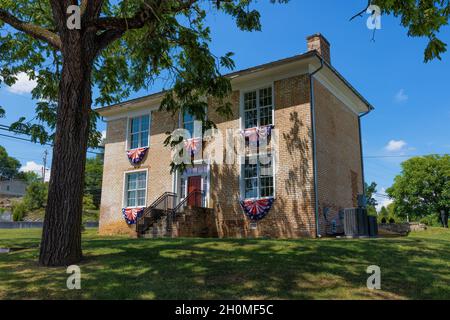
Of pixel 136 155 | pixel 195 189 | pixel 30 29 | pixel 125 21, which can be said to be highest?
pixel 30 29

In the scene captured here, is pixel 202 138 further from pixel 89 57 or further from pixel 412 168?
pixel 412 168

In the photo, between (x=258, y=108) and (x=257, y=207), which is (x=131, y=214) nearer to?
(x=257, y=207)

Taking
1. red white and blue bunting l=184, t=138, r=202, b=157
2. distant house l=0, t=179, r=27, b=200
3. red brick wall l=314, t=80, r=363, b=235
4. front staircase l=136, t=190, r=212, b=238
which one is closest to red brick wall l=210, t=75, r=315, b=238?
red brick wall l=314, t=80, r=363, b=235

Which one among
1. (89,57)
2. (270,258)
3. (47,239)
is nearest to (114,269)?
(47,239)

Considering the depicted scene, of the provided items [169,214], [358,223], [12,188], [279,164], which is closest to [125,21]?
[279,164]

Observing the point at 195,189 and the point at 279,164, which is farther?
the point at 195,189

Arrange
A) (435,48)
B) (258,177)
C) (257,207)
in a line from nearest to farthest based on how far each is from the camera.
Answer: (435,48) → (257,207) → (258,177)

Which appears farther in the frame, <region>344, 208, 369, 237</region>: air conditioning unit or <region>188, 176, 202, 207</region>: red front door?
<region>188, 176, 202, 207</region>: red front door

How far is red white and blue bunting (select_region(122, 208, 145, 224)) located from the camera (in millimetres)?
18744

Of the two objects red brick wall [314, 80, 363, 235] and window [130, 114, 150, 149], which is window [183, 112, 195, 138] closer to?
window [130, 114, 150, 149]

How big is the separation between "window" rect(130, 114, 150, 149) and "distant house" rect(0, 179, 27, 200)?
63.8 m

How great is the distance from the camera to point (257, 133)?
51.1ft

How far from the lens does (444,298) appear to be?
5.41 meters

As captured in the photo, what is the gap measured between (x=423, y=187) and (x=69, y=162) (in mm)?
45299
